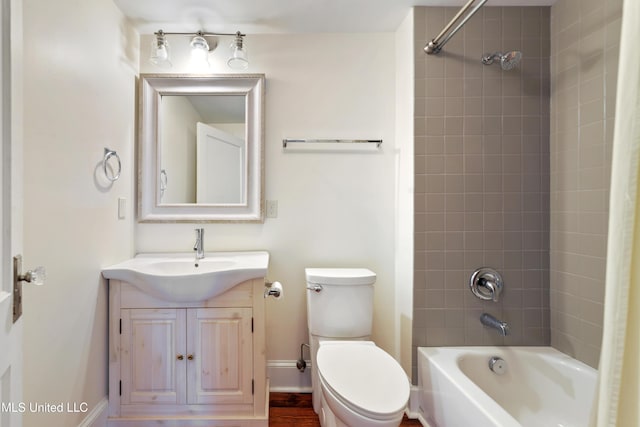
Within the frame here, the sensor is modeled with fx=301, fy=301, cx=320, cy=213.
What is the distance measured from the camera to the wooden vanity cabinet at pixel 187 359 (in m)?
1.48

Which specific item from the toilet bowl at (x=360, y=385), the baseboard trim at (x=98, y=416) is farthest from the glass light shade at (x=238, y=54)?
the baseboard trim at (x=98, y=416)

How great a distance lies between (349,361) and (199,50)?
188 cm

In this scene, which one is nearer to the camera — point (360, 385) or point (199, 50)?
point (360, 385)

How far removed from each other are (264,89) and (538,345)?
2146mm

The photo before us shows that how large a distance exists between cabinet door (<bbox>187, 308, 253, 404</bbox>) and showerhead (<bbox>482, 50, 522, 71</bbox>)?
→ 175cm

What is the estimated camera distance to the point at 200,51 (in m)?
1.78

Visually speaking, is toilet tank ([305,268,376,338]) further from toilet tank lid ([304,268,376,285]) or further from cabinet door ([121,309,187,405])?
Answer: cabinet door ([121,309,187,405])

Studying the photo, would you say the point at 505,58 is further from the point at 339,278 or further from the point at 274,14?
the point at 339,278

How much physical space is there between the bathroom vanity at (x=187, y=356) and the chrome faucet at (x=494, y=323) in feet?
3.82

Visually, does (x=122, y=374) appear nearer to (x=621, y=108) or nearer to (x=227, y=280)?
(x=227, y=280)

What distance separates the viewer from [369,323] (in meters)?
1.65

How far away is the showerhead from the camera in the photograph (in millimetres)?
1421

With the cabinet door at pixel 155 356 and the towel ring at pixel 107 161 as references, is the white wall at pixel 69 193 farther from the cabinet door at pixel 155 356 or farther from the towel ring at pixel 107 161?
the cabinet door at pixel 155 356

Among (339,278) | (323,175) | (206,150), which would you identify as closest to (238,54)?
(206,150)
